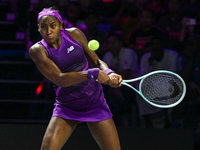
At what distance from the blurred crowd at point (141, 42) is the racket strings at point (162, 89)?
1.15 metres

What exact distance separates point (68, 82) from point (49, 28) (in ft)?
1.36

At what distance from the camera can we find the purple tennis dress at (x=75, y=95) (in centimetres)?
258

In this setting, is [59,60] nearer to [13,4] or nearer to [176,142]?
[176,142]

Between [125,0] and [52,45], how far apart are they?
280cm

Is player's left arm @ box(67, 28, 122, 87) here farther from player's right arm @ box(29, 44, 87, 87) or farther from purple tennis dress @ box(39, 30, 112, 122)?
player's right arm @ box(29, 44, 87, 87)

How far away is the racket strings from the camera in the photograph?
9.82 feet

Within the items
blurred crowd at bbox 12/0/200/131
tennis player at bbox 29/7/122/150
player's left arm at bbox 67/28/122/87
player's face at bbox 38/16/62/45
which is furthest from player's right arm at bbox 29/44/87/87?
blurred crowd at bbox 12/0/200/131

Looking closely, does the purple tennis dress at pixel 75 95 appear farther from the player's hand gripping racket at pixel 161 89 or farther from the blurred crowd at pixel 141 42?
the blurred crowd at pixel 141 42

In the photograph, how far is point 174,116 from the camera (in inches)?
167

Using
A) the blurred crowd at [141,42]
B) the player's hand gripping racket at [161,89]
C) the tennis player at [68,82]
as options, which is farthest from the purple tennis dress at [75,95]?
the blurred crowd at [141,42]

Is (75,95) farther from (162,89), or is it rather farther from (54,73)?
(162,89)

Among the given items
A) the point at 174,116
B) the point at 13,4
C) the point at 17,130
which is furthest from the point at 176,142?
the point at 13,4

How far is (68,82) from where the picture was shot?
2414 millimetres

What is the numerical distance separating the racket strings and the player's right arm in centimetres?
83
